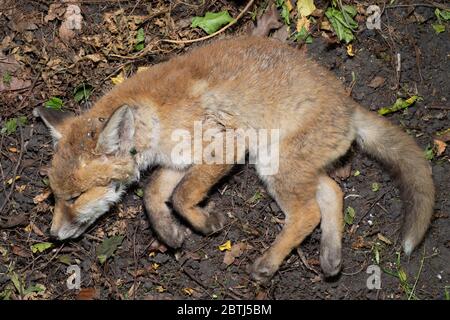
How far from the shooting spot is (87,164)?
550 cm

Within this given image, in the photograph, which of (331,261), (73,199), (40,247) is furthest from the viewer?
(40,247)

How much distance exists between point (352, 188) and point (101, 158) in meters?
2.55

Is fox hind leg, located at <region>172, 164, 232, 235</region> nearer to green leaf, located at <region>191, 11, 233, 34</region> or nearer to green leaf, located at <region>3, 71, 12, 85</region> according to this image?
green leaf, located at <region>191, 11, 233, 34</region>

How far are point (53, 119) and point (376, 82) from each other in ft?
10.9

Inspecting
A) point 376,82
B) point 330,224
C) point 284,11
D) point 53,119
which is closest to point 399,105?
point 376,82

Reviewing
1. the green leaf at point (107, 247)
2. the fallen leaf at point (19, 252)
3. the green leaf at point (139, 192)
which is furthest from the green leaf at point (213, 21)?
the fallen leaf at point (19, 252)

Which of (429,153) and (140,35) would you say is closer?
(429,153)

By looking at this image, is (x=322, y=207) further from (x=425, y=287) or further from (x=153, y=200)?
(x=153, y=200)

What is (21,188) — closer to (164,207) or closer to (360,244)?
(164,207)

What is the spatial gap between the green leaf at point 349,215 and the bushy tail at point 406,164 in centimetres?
51

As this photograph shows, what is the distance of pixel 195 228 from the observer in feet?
19.6

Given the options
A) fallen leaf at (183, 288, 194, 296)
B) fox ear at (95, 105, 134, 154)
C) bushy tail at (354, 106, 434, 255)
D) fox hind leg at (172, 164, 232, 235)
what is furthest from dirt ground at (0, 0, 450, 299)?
fox ear at (95, 105, 134, 154)

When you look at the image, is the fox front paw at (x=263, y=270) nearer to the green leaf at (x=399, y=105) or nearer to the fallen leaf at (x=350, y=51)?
the green leaf at (x=399, y=105)

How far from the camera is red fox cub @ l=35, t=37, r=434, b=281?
562 centimetres
